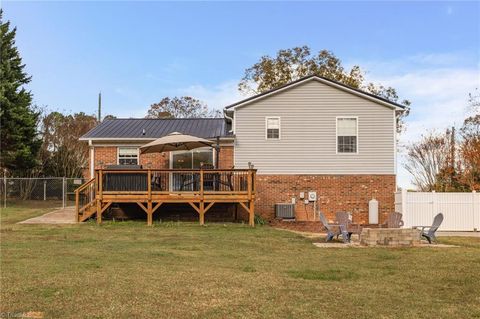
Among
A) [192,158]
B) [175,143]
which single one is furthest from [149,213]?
[192,158]

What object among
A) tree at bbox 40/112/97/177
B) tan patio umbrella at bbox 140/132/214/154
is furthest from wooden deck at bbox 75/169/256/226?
tree at bbox 40/112/97/177

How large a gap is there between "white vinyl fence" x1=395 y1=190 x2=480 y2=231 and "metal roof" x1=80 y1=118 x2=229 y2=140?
7.61 m

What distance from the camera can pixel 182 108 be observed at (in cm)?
4503

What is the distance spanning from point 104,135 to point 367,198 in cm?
1064

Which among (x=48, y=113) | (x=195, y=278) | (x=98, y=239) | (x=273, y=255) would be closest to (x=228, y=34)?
(x=98, y=239)

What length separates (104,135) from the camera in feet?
64.2

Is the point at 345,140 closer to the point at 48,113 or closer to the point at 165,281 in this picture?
the point at 165,281

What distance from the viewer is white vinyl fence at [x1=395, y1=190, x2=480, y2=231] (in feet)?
60.8

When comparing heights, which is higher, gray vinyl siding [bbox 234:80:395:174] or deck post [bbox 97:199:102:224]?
gray vinyl siding [bbox 234:80:395:174]

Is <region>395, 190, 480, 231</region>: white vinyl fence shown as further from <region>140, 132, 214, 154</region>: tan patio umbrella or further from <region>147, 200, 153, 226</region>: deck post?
<region>147, 200, 153, 226</region>: deck post

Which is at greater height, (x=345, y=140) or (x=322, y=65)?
(x=322, y=65)

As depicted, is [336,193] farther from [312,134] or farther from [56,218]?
[56,218]

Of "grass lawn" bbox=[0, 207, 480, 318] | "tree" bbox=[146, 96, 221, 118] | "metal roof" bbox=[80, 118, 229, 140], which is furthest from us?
"tree" bbox=[146, 96, 221, 118]

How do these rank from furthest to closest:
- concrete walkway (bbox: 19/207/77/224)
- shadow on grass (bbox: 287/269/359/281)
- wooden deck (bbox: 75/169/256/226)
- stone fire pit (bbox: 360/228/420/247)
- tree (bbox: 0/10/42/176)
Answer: tree (bbox: 0/10/42/176), concrete walkway (bbox: 19/207/77/224), wooden deck (bbox: 75/169/256/226), stone fire pit (bbox: 360/228/420/247), shadow on grass (bbox: 287/269/359/281)
